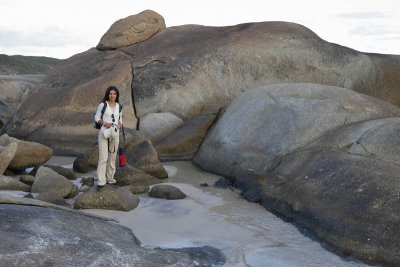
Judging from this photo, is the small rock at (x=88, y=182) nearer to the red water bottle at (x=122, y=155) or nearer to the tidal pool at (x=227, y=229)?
the red water bottle at (x=122, y=155)

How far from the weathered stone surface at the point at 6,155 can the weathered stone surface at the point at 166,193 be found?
248 cm

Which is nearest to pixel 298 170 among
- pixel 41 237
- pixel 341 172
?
pixel 341 172

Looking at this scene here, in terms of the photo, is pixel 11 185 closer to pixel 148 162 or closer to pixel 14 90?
pixel 148 162

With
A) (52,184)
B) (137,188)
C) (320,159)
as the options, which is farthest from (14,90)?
(320,159)

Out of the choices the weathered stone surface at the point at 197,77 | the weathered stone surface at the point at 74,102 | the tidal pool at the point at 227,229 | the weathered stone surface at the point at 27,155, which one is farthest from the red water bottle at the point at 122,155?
the weathered stone surface at the point at 197,77

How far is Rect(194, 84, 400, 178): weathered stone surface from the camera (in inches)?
282

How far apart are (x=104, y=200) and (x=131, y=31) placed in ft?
22.5

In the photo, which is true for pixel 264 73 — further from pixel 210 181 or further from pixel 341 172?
pixel 341 172

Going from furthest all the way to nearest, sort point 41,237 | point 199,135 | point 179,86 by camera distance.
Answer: point 179,86 → point 199,135 → point 41,237

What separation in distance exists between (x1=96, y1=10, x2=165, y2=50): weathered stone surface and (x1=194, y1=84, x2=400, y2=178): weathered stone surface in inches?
167

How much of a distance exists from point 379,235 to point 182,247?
1874 mm

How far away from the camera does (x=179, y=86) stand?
1064cm

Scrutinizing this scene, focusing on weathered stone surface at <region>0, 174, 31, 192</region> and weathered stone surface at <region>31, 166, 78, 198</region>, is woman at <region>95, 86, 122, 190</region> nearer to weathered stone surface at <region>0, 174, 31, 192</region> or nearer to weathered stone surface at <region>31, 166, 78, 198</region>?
weathered stone surface at <region>31, 166, 78, 198</region>

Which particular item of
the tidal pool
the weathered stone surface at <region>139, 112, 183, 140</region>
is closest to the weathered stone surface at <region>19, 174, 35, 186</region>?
the tidal pool
